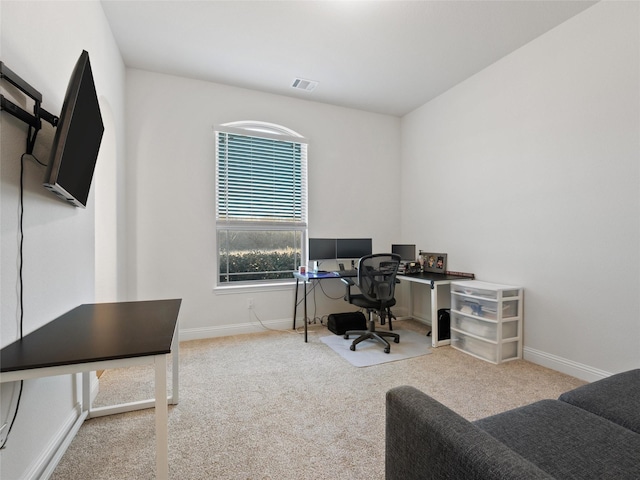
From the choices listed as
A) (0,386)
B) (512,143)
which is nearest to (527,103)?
(512,143)

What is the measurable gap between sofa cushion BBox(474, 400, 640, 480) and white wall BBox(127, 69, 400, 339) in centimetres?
291

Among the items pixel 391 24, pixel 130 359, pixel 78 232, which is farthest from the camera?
pixel 391 24

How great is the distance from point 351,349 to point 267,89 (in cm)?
316

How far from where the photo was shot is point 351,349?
2998mm

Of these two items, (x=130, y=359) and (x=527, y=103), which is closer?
(x=130, y=359)

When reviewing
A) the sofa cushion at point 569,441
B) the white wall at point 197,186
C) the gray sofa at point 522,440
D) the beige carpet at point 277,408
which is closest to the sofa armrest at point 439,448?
the gray sofa at point 522,440

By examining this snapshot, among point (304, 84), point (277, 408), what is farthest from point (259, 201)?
point (277, 408)

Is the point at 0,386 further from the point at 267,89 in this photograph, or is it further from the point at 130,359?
the point at 267,89

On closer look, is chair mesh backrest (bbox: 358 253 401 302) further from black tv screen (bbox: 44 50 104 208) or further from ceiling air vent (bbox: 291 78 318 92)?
black tv screen (bbox: 44 50 104 208)

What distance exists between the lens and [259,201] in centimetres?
372

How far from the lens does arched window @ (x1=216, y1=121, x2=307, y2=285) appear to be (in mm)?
3559

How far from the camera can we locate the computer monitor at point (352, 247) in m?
3.90

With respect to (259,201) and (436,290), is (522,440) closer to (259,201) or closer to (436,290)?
(436,290)

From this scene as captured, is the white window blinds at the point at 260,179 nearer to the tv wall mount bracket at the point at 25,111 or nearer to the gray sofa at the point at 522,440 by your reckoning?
the tv wall mount bracket at the point at 25,111
